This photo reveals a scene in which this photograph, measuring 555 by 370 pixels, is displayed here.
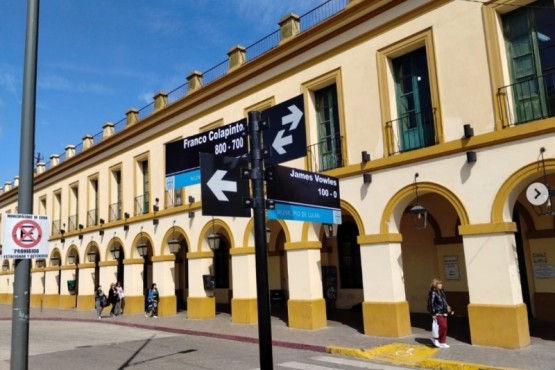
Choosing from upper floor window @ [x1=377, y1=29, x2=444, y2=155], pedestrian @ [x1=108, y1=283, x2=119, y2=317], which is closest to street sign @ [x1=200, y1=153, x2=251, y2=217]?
upper floor window @ [x1=377, y1=29, x2=444, y2=155]

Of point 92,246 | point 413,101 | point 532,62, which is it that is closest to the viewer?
point 532,62

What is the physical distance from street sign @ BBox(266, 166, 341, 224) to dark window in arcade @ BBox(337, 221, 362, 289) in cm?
1240

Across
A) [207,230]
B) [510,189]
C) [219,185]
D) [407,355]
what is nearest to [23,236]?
[219,185]

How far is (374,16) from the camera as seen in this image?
13.7 metres

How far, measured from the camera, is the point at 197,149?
20.1ft

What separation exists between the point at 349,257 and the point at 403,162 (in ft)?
22.8

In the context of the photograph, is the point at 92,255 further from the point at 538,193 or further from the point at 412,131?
the point at 538,193

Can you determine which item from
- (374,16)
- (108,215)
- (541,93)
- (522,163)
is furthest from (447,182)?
(108,215)

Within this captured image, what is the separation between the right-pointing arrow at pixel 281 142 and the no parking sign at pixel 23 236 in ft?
9.80

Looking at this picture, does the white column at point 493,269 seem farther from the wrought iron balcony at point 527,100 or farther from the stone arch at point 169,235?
the stone arch at point 169,235

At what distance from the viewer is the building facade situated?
11.1 m

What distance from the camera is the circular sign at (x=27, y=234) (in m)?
5.85

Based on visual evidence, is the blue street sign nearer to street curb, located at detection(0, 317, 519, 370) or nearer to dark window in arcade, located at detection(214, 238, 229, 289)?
street curb, located at detection(0, 317, 519, 370)

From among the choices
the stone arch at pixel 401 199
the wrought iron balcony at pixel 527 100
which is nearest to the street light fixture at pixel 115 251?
the stone arch at pixel 401 199
